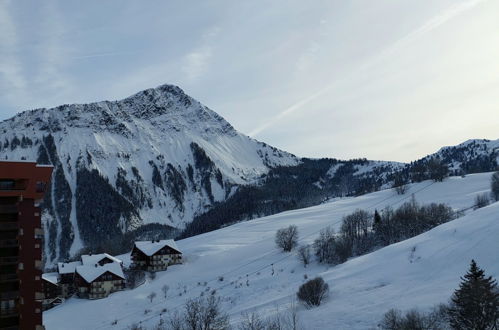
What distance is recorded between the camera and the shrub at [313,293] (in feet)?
→ 157

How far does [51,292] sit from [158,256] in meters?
21.8

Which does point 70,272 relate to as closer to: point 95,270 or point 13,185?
point 95,270

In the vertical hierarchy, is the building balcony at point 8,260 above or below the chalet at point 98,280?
above

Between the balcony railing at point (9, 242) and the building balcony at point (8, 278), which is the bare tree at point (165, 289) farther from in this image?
the balcony railing at point (9, 242)

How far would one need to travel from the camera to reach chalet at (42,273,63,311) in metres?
86.0

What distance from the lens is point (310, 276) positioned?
223ft

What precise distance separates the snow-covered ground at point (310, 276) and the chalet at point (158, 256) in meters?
3.03

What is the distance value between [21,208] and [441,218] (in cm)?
8115

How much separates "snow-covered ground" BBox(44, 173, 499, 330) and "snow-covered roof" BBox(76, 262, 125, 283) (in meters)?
4.72

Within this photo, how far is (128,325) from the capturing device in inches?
2365

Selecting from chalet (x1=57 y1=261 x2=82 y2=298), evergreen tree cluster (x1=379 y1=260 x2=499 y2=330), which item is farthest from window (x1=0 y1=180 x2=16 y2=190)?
chalet (x1=57 y1=261 x2=82 y2=298)

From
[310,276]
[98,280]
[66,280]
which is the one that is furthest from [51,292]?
[310,276]

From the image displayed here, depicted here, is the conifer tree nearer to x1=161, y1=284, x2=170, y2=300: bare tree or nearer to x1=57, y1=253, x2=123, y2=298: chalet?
x1=161, y1=284, x2=170, y2=300: bare tree

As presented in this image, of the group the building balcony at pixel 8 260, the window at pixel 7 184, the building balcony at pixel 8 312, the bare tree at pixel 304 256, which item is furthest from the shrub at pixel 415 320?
the bare tree at pixel 304 256
